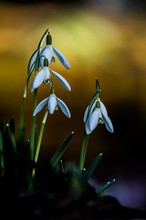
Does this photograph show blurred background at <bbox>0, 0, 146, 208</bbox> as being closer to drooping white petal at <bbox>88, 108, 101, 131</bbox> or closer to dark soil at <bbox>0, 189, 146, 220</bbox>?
drooping white petal at <bbox>88, 108, 101, 131</bbox>

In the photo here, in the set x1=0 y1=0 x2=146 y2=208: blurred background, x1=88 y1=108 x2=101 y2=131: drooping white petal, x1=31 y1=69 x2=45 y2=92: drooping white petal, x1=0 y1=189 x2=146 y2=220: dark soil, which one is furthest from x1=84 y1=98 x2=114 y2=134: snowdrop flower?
x1=0 y1=0 x2=146 y2=208: blurred background

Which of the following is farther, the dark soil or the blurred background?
the blurred background

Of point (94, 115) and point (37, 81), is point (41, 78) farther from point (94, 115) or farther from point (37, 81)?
point (94, 115)

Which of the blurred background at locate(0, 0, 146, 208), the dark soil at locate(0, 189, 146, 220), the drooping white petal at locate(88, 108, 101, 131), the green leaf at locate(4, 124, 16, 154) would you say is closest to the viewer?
the dark soil at locate(0, 189, 146, 220)

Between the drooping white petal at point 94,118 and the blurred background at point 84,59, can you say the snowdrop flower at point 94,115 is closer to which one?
the drooping white petal at point 94,118

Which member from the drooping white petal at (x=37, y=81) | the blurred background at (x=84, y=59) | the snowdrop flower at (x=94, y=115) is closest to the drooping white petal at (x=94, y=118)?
the snowdrop flower at (x=94, y=115)

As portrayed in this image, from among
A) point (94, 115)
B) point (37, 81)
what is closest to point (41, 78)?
point (37, 81)

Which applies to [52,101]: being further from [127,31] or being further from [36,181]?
[127,31]
